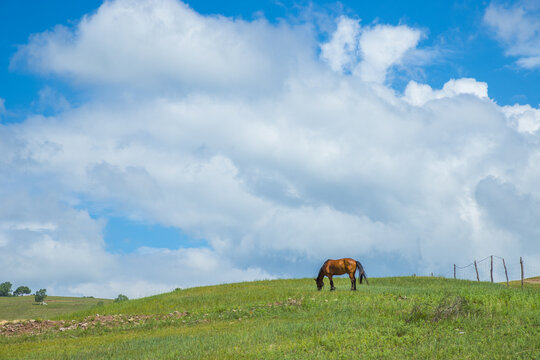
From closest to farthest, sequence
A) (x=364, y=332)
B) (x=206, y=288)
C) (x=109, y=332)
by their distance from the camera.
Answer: (x=364, y=332) → (x=109, y=332) → (x=206, y=288)

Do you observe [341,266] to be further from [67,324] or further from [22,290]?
[22,290]

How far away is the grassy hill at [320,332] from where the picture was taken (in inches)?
575

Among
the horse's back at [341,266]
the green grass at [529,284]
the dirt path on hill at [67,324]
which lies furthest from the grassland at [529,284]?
the dirt path on hill at [67,324]

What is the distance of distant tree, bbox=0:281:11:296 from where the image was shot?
8719cm

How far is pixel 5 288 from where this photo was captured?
88500mm

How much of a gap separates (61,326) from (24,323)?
266 centimetres

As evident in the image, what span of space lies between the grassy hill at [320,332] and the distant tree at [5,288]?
71.3 meters

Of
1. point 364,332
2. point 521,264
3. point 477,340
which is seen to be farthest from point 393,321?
point 521,264

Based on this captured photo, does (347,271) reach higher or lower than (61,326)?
higher

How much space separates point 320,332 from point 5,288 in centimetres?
9053

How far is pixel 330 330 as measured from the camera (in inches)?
694

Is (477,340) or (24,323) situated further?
(24,323)

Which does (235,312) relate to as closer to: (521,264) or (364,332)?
(364,332)

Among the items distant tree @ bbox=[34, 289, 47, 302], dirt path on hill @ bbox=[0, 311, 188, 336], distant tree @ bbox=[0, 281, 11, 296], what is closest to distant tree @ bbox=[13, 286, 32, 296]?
distant tree @ bbox=[0, 281, 11, 296]
